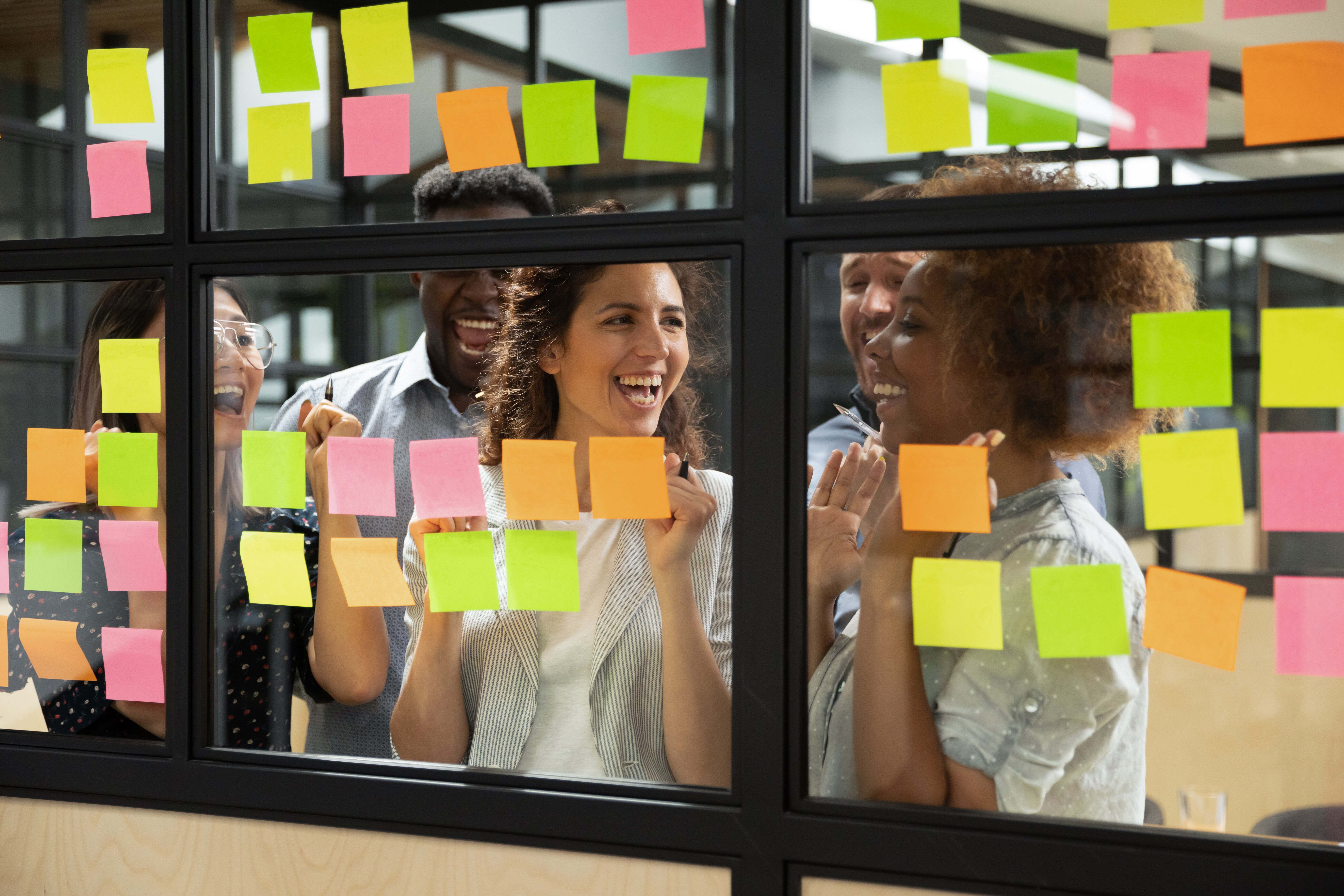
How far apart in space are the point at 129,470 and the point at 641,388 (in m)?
0.84

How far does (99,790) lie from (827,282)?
1.34m

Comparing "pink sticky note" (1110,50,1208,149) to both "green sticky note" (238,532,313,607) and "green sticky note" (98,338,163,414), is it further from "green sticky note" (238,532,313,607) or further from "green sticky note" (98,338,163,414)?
"green sticky note" (98,338,163,414)

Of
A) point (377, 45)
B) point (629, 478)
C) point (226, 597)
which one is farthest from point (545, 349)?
point (226, 597)

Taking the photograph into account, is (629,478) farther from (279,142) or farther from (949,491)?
(279,142)

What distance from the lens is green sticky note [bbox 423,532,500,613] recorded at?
1.44 meters

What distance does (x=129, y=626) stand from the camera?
158cm

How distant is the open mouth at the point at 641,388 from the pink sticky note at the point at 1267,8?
0.88 meters

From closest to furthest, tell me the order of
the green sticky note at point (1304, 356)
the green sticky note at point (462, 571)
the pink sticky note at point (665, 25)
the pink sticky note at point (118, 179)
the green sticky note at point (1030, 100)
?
the green sticky note at point (1304, 356) → the green sticky note at point (1030, 100) → the pink sticky note at point (665, 25) → the green sticky note at point (462, 571) → the pink sticky note at point (118, 179)

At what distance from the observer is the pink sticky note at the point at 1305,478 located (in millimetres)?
1133

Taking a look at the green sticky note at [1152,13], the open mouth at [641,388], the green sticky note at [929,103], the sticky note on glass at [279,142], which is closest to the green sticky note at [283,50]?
the sticky note on glass at [279,142]

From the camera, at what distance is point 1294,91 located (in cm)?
113

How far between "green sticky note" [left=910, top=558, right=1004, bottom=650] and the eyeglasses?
1.11m

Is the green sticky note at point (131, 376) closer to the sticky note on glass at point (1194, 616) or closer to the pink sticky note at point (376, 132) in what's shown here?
the pink sticky note at point (376, 132)

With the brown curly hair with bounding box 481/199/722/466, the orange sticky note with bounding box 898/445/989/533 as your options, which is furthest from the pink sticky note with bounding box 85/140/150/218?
the orange sticky note with bounding box 898/445/989/533
